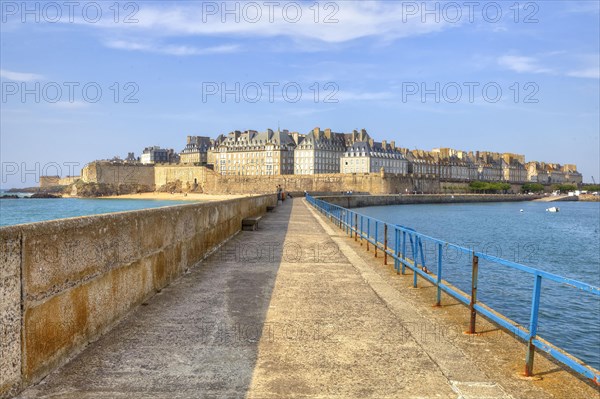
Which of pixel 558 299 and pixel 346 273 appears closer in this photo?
pixel 346 273

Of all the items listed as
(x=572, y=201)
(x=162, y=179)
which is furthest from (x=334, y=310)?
(x=572, y=201)

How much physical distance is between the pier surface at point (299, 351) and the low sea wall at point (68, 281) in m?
0.16

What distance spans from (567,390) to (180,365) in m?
3.11

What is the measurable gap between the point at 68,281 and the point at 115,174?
137 metres

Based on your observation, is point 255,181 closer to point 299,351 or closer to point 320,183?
point 320,183

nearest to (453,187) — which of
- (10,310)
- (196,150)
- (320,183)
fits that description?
(320,183)

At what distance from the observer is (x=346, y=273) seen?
30.4 feet

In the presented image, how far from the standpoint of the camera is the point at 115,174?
133625 mm

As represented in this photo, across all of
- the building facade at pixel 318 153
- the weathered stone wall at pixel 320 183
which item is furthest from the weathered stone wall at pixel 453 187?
the building facade at pixel 318 153

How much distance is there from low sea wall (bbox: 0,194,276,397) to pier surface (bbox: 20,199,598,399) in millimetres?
158

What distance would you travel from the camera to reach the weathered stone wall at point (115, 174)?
132375 mm

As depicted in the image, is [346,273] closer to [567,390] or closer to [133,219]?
[133,219]

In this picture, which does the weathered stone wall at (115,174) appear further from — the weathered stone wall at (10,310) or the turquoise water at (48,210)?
the weathered stone wall at (10,310)

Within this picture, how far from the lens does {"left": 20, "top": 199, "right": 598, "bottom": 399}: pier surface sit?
390cm
